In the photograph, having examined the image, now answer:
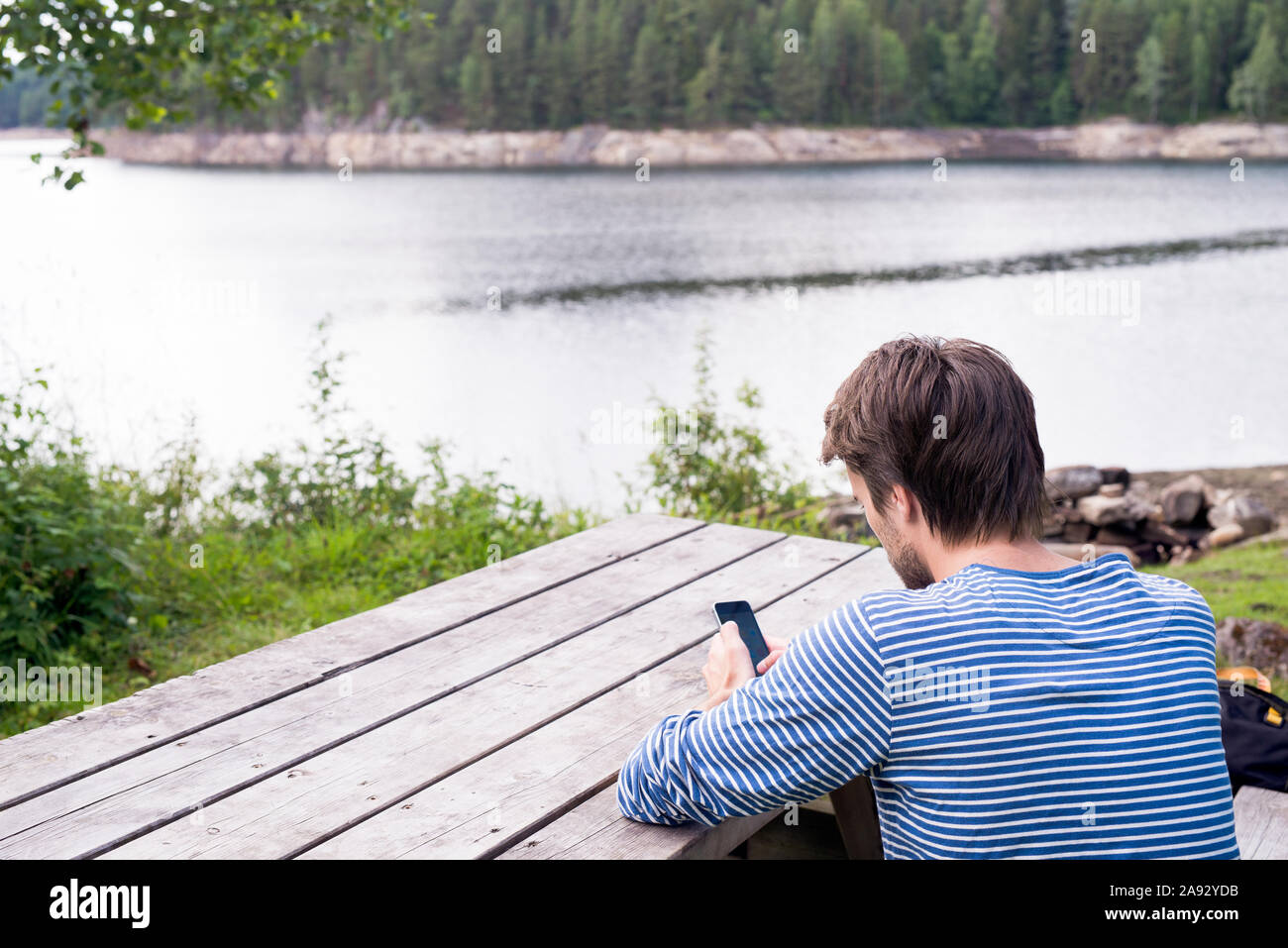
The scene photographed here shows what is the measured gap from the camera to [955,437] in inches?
64.3

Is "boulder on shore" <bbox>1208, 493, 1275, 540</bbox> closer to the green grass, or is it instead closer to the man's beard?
the green grass

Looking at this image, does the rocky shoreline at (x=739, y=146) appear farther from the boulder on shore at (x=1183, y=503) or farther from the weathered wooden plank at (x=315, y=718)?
the weathered wooden plank at (x=315, y=718)

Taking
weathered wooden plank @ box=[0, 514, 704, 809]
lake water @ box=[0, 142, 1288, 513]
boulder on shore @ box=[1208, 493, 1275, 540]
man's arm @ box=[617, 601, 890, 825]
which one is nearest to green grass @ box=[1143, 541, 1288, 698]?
boulder on shore @ box=[1208, 493, 1275, 540]

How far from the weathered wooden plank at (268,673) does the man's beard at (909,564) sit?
1.16 meters

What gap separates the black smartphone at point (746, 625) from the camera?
7.14 ft

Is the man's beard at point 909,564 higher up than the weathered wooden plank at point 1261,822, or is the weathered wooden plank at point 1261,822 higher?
the man's beard at point 909,564

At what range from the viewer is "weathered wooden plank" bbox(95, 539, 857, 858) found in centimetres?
171

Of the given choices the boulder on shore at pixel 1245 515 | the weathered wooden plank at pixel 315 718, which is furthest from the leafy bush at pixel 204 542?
the boulder on shore at pixel 1245 515

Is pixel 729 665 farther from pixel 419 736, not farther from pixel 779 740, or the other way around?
pixel 419 736

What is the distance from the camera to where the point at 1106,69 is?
31.0 metres

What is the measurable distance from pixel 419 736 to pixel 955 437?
107 centimetres
